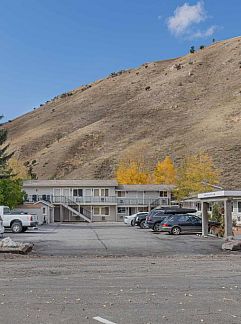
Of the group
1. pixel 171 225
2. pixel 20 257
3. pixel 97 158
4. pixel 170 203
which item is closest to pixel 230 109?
pixel 97 158

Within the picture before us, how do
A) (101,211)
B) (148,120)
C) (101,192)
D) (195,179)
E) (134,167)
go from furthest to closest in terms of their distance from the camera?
1. (148,120)
2. (134,167)
3. (101,192)
4. (101,211)
5. (195,179)

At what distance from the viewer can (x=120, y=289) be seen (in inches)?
462

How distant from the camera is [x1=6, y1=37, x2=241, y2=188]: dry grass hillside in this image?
345ft

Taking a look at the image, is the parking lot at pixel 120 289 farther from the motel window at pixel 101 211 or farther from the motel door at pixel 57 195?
the motel window at pixel 101 211

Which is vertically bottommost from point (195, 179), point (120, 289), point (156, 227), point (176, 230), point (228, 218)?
point (156, 227)

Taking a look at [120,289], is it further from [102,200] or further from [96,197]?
[96,197]

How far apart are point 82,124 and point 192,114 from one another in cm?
3105

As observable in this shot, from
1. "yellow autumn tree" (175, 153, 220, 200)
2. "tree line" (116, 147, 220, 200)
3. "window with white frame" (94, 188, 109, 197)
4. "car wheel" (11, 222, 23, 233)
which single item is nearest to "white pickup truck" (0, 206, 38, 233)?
"car wheel" (11, 222, 23, 233)

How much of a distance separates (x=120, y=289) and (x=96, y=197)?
67894 millimetres

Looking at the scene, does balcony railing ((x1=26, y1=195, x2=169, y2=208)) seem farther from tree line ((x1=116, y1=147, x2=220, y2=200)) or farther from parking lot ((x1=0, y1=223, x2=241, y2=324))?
parking lot ((x1=0, y1=223, x2=241, y2=324))

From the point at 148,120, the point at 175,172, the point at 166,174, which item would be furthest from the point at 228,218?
the point at 148,120

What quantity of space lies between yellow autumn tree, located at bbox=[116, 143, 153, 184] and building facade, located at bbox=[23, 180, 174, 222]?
27.5 feet

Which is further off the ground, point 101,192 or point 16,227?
point 101,192

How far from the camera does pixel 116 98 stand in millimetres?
150500
